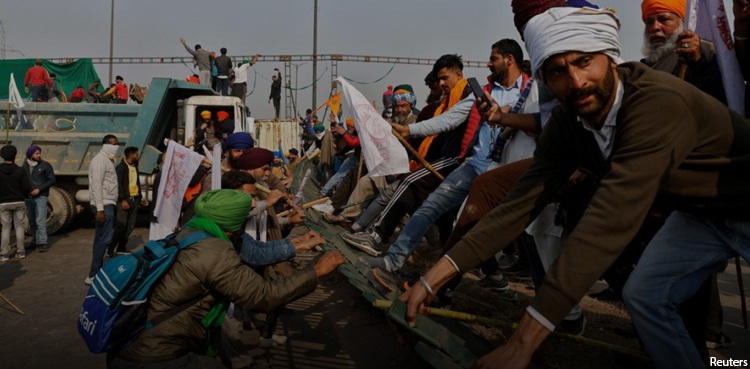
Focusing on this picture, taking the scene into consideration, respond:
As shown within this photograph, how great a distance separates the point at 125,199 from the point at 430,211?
6.27 meters

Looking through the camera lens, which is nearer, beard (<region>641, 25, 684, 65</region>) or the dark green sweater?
the dark green sweater

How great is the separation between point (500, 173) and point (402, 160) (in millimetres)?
1300

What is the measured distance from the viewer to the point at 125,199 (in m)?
8.77

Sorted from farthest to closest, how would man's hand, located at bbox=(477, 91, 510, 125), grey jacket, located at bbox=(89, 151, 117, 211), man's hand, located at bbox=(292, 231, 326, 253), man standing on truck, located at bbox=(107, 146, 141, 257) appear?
man standing on truck, located at bbox=(107, 146, 141, 257) < grey jacket, located at bbox=(89, 151, 117, 211) < man's hand, located at bbox=(292, 231, 326, 253) < man's hand, located at bbox=(477, 91, 510, 125)

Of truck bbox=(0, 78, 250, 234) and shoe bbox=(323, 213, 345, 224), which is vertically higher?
truck bbox=(0, 78, 250, 234)

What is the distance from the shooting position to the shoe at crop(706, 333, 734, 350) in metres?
3.67

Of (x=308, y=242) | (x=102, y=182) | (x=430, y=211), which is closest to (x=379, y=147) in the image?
(x=430, y=211)

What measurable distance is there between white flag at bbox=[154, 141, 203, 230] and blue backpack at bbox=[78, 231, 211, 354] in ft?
8.07

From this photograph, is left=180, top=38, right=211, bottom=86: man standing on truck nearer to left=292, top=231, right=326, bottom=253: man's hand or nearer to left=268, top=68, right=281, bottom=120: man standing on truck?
left=268, top=68, right=281, bottom=120: man standing on truck

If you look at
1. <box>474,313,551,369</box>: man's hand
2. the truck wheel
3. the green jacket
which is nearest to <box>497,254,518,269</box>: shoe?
the green jacket

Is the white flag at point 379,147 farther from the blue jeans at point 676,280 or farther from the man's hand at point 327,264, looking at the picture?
the blue jeans at point 676,280

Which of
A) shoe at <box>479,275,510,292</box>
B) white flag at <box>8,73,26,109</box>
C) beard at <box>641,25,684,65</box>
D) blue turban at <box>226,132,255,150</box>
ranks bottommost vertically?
shoe at <box>479,275,510,292</box>

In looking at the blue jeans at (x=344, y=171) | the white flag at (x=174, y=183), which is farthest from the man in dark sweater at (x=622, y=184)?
the blue jeans at (x=344, y=171)

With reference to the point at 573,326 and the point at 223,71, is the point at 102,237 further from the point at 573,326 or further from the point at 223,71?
the point at 223,71
